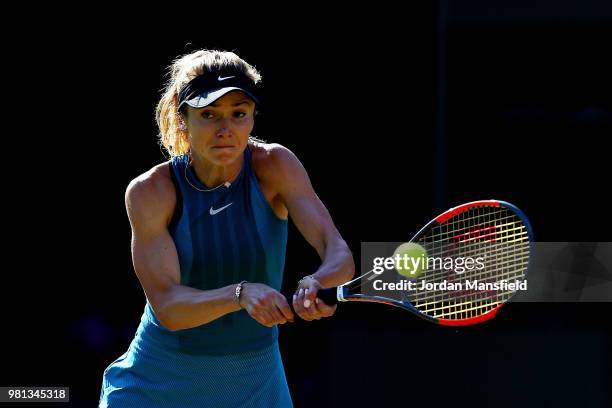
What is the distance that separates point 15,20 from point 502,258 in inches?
121

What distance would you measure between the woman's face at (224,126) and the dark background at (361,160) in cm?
222

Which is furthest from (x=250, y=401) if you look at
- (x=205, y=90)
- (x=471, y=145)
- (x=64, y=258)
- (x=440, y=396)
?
(x=64, y=258)

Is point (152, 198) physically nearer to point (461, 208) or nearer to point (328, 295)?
point (328, 295)

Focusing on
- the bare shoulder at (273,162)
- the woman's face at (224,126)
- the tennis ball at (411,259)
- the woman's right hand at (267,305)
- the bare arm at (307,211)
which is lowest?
the woman's right hand at (267,305)

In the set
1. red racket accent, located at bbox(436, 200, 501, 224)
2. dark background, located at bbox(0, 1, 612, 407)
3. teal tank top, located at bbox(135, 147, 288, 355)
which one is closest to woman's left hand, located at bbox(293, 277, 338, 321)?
teal tank top, located at bbox(135, 147, 288, 355)

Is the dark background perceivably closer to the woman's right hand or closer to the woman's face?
the woman's face

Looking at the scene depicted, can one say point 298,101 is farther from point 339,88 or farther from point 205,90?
point 205,90

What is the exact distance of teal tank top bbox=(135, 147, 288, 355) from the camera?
119 inches

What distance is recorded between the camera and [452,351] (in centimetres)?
493

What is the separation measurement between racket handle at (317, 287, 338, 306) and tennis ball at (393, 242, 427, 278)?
45cm

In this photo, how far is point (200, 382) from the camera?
3012 millimetres

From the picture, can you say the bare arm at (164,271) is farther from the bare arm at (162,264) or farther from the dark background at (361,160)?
the dark background at (361,160)

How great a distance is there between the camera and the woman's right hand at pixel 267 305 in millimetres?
2645

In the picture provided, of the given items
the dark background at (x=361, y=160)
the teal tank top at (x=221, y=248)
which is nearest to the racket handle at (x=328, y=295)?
the teal tank top at (x=221, y=248)
